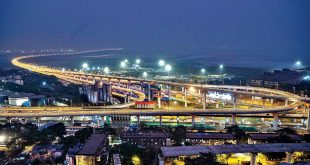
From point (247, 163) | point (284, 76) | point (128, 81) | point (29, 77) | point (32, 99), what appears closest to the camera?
point (247, 163)

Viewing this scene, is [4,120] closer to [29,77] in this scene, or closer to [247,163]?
[247,163]

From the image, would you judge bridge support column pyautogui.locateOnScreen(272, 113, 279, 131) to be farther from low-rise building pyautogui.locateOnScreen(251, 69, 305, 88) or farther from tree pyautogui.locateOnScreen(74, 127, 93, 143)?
low-rise building pyautogui.locateOnScreen(251, 69, 305, 88)

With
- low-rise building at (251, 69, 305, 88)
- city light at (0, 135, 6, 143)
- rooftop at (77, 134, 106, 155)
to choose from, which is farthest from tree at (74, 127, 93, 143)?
low-rise building at (251, 69, 305, 88)

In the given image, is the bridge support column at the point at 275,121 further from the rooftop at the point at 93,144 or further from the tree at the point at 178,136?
the rooftop at the point at 93,144

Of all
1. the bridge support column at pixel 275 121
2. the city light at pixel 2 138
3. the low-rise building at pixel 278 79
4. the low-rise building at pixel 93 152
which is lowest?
the low-rise building at pixel 93 152

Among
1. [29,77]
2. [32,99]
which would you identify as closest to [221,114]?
[32,99]

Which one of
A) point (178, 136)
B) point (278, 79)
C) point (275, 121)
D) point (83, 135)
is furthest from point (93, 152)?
point (278, 79)

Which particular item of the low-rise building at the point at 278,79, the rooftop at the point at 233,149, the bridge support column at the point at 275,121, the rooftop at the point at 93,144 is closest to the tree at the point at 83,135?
the rooftop at the point at 93,144
